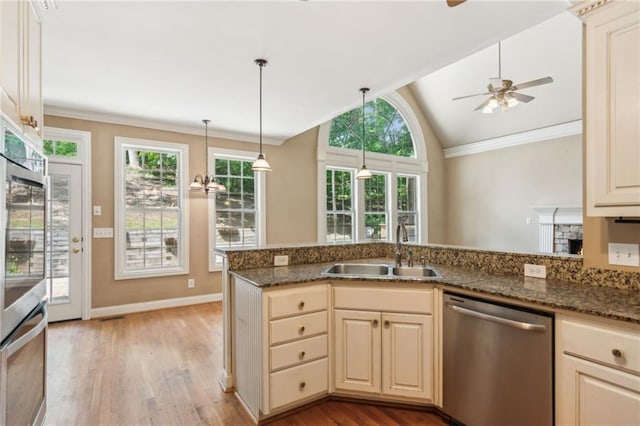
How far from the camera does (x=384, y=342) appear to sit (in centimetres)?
208

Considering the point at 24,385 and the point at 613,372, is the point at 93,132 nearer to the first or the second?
the point at 24,385

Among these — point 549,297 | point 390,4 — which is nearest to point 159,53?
point 390,4

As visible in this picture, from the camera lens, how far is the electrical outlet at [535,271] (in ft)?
6.66

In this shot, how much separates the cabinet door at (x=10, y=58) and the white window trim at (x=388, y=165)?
461 centimetres

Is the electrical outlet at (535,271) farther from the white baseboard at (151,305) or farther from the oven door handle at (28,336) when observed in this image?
the white baseboard at (151,305)

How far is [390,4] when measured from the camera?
2.04 m

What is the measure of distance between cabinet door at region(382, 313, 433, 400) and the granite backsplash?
0.69 metres

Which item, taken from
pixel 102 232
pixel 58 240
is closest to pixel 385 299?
pixel 102 232

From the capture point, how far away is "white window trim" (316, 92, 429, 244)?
19.2 feet

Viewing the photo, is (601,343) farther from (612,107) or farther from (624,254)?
(612,107)

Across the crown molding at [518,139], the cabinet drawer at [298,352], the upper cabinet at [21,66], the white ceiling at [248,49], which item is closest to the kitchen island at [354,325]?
the cabinet drawer at [298,352]

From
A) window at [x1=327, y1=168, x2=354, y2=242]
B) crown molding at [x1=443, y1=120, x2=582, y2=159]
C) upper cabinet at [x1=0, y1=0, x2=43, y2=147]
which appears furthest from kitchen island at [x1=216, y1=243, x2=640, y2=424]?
crown molding at [x1=443, y1=120, x2=582, y2=159]

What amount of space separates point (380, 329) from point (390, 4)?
208 cm

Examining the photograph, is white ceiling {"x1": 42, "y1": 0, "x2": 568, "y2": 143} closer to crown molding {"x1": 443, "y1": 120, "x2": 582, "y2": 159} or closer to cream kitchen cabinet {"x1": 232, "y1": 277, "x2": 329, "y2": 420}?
cream kitchen cabinet {"x1": 232, "y1": 277, "x2": 329, "y2": 420}
